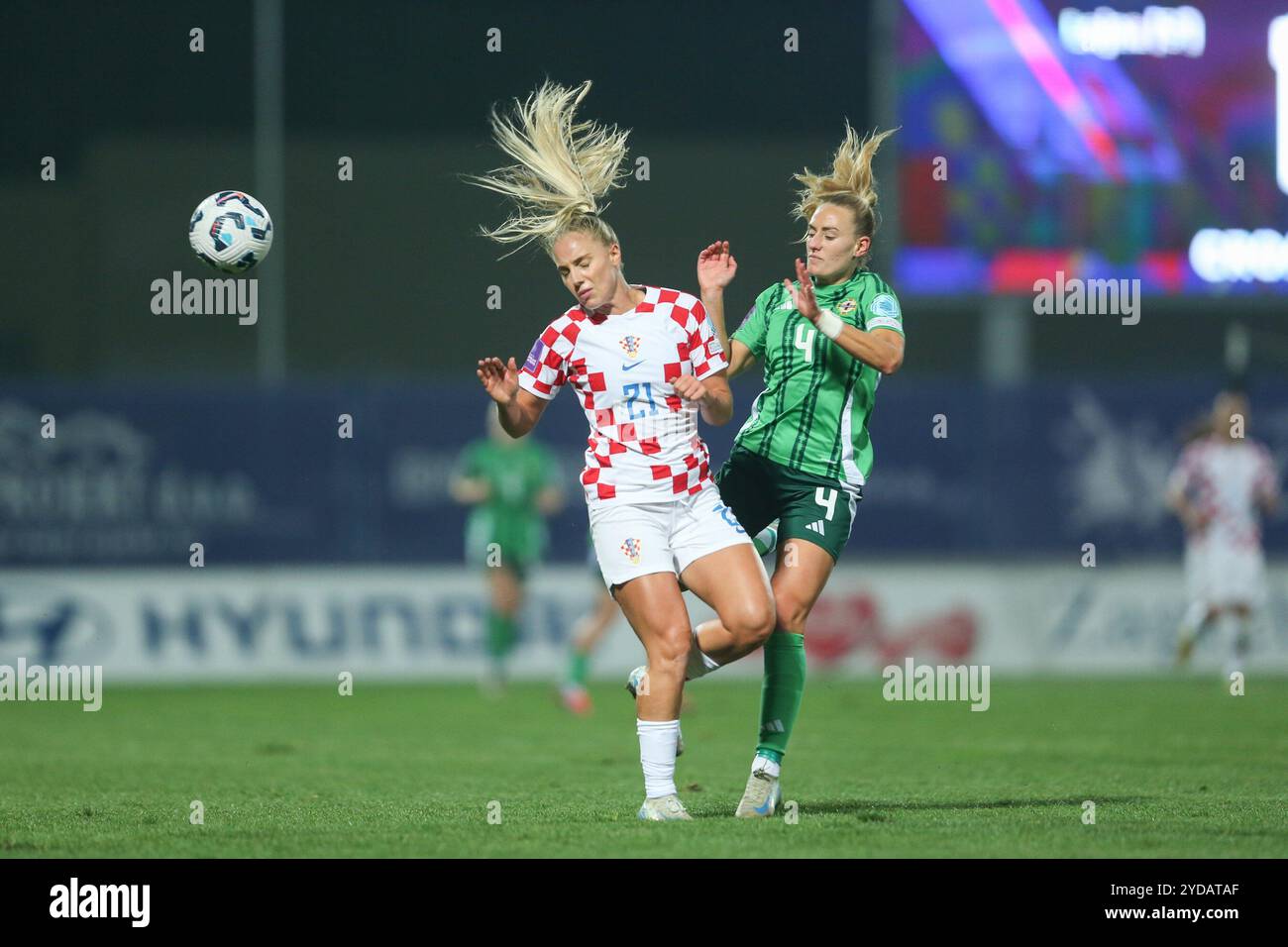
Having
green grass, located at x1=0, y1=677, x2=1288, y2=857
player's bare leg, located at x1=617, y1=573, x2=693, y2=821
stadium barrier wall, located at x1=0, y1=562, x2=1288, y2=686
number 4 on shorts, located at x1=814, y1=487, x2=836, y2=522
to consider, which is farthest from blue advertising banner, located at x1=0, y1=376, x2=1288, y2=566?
player's bare leg, located at x1=617, y1=573, x2=693, y2=821

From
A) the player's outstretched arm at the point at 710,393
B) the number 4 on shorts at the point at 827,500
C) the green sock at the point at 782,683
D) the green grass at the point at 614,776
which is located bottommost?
the green grass at the point at 614,776

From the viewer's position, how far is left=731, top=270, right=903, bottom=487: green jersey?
25.8 ft

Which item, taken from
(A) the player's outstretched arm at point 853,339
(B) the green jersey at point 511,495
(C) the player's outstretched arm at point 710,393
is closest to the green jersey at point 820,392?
(A) the player's outstretched arm at point 853,339

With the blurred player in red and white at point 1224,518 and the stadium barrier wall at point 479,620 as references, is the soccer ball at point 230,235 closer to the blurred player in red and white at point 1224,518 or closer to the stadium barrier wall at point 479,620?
the stadium barrier wall at point 479,620

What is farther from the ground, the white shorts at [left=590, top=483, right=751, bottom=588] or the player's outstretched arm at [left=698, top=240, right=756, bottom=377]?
the player's outstretched arm at [left=698, top=240, right=756, bottom=377]

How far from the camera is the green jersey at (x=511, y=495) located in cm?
1664

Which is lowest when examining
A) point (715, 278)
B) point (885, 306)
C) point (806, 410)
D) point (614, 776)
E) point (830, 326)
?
point (614, 776)

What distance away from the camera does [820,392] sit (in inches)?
Answer: 312

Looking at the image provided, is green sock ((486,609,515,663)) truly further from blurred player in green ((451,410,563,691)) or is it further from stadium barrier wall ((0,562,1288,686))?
stadium barrier wall ((0,562,1288,686))

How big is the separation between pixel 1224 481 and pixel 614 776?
9334 millimetres

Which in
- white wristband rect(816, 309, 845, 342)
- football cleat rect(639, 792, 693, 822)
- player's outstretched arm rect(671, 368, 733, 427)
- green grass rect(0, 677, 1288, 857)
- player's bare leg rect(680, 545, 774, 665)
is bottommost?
green grass rect(0, 677, 1288, 857)

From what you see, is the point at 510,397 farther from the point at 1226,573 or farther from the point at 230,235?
the point at 1226,573

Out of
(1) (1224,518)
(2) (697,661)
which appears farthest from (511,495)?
(2) (697,661)
